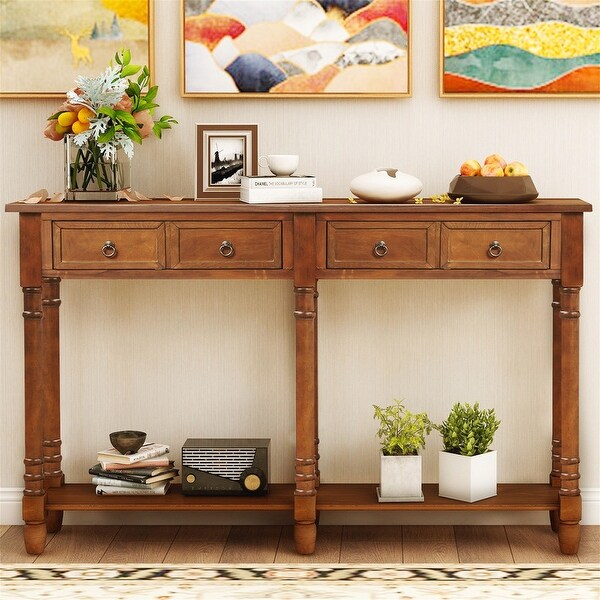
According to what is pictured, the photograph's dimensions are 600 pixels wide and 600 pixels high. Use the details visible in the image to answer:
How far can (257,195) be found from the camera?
9.34 ft

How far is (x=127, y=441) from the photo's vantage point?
10.1ft

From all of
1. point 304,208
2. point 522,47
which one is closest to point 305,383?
point 304,208

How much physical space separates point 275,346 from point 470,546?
33.7 inches

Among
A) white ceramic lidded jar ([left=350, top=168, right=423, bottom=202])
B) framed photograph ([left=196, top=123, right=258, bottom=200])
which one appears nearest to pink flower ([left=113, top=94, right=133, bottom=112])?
framed photograph ([left=196, top=123, right=258, bottom=200])

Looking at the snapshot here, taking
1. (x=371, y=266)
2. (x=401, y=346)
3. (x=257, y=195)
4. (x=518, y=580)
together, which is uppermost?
(x=257, y=195)

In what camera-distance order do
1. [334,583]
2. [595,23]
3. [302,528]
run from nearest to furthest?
[334,583], [302,528], [595,23]

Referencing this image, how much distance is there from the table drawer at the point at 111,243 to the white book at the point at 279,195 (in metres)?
0.26

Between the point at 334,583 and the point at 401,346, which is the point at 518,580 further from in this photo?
the point at 401,346

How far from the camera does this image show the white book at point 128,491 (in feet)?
9.93

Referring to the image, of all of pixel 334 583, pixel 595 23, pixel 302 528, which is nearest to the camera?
pixel 334 583

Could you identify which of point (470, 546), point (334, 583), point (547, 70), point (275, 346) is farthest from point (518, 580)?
point (547, 70)

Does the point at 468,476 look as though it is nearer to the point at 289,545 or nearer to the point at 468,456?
the point at 468,456

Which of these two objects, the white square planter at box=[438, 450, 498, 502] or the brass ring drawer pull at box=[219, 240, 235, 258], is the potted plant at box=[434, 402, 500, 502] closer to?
the white square planter at box=[438, 450, 498, 502]

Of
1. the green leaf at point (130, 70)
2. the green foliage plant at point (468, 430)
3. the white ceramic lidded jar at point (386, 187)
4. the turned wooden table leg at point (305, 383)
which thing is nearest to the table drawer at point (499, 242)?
the white ceramic lidded jar at point (386, 187)
